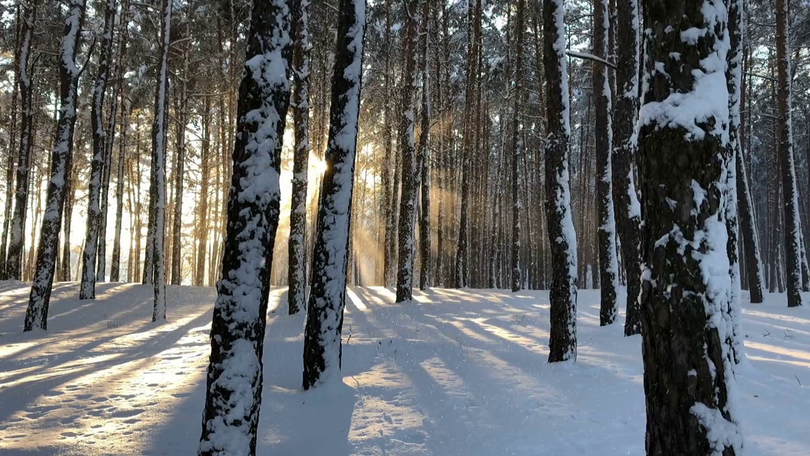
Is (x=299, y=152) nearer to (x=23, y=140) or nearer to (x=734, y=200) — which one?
(x=734, y=200)

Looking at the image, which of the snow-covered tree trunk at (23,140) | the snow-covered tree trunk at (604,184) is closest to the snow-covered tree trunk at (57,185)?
the snow-covered tree trunk at (23,140)

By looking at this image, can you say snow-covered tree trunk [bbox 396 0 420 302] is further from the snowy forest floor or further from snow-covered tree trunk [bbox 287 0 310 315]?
the snowy forest floor

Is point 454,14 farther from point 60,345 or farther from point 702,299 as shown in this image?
point 702,299

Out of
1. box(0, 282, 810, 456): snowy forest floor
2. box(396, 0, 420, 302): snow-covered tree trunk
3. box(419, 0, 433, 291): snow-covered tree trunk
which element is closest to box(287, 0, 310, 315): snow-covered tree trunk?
box(0, 282, 810, 456): snowy forest floor

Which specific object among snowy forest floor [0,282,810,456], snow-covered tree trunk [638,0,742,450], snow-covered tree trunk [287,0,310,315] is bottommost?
snowy forest floor [0,282,810,456]

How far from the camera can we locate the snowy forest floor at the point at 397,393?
15.0 feet

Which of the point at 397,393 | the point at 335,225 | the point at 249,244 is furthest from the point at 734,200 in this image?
the point at 249,244

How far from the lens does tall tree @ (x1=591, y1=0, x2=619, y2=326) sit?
1010 cm

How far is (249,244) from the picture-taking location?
4062 millimetres

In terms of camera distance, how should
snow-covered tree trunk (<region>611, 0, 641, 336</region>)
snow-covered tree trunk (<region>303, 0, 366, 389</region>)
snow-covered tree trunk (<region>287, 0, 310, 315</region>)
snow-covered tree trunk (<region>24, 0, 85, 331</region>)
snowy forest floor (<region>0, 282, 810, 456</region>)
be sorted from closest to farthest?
snowy forest floor (<region>0, 282, 810, 456</region>), snow-covered tree trunk (<region>303, 0, 366, 389</region>), snow-covered tree trunk (<region>611, 0, 641, 336</region>), snow-covered tree trunk (<region>24, 0, 85, 331</region>), snow-covered tree trunk (<region>287, 0, 310, 315</region>)

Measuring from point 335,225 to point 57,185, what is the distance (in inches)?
319

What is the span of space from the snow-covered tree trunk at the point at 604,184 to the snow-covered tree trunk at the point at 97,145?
12284 millimetres

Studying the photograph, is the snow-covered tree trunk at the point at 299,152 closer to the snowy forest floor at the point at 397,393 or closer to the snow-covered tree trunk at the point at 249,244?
the snowy forest floor at the point at 397,393

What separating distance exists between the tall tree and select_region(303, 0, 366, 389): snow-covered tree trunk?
5887mm
